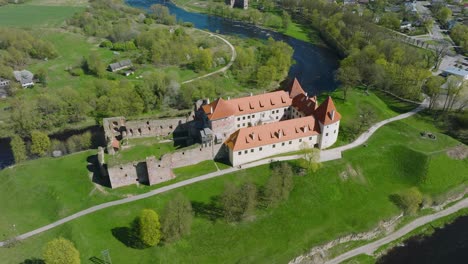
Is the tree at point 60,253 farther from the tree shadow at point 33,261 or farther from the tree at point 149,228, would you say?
the tree at point 149,228

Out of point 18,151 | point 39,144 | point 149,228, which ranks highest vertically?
point 39,144

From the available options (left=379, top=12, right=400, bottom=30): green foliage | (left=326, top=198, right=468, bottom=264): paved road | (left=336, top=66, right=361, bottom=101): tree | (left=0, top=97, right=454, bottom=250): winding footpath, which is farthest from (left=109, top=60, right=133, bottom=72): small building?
(left=379, top=12, right=400, bottom=30): green foliage

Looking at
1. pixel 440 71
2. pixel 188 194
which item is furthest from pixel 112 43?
pixel 440 71

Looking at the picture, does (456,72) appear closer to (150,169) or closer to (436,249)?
(436,249)

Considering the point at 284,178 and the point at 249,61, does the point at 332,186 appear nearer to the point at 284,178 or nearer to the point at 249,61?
the point at 284,178

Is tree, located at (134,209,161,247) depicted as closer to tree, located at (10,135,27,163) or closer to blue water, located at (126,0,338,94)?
tree, located at (10,135,27,163)

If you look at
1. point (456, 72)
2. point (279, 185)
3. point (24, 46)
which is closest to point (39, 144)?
point (279, 185)

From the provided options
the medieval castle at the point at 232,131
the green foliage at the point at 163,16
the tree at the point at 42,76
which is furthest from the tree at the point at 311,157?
the green foliage at the point at 163,16
